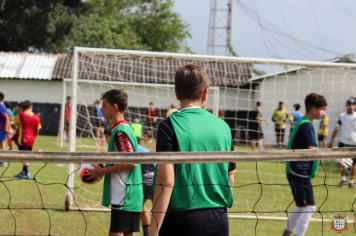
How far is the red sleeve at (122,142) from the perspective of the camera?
283 cm

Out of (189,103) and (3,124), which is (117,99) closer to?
(189,103)

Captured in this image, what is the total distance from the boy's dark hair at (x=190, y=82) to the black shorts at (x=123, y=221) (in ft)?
4.50

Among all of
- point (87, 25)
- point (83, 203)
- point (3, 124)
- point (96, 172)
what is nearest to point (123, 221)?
point (96, 172)

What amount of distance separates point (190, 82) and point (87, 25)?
2594 centimetres

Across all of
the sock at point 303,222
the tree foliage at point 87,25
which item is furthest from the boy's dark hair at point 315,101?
the tree foliage at point 87,25

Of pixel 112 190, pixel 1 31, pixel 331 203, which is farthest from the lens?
pixel 1 31

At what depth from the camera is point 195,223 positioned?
1.74 metres

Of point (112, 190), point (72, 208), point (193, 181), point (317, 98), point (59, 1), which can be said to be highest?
point (59, 1)

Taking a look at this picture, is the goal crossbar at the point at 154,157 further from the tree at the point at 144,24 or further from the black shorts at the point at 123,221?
the tree at the point at 144,24

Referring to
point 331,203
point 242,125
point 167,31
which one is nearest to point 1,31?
point 167,31

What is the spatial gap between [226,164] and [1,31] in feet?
83.9

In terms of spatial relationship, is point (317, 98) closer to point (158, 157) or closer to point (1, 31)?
point (158, 157)

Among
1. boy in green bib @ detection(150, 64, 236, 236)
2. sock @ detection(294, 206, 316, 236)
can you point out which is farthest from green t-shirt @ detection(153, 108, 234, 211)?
sock @ detection(294, 206, 316, 236)

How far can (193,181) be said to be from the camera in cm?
177
